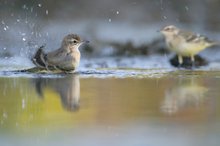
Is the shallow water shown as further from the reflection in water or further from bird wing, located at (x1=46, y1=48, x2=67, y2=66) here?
bird wing, located at (x1=46, y1=48, x2=67, y2=66)

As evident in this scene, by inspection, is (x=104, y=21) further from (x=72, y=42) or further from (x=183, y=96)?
(x=183, y=96)

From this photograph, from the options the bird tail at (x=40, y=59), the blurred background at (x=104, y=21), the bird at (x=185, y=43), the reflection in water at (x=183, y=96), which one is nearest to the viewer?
the reflection in water at (x=183, y=96)

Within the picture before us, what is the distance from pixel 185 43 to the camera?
1395cm

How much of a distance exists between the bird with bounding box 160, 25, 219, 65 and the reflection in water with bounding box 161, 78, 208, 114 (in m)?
3.00

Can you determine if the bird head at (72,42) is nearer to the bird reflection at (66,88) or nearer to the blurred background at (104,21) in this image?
the bird reflection at (66,88)

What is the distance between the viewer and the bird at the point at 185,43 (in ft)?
45.0

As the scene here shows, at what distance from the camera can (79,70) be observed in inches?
477

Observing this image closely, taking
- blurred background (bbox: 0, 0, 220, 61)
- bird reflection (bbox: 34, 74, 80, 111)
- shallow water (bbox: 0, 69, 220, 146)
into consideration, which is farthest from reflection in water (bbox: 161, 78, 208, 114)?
blurred background (bbox: 0, 0, 220, 61)

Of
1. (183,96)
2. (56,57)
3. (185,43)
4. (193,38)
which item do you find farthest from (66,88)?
(193,38)

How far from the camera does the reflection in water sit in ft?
28.7

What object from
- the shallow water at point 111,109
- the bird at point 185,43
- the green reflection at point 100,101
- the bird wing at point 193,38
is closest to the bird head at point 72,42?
the shallow water at point 111,109

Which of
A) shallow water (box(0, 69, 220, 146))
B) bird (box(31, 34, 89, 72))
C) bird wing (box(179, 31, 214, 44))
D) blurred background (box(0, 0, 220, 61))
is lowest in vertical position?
shallow water (box(0, 69, 220, 146))

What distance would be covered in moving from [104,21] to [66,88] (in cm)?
719

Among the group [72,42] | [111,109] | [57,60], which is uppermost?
[72,42]
